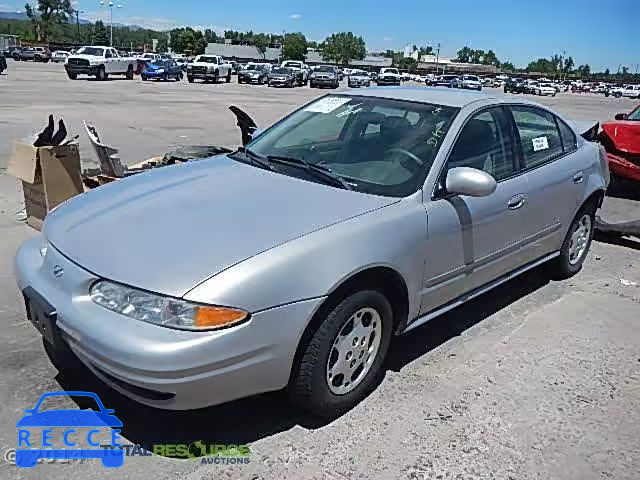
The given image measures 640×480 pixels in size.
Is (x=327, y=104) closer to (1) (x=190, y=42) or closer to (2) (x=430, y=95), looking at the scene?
(2) (x=430, y=95)

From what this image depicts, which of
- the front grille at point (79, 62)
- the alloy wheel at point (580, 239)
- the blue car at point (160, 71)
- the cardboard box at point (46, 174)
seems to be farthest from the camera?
the blue car at point (160, 71)

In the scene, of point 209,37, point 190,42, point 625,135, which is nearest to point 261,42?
point 209,37

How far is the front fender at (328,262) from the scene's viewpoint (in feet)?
8.39

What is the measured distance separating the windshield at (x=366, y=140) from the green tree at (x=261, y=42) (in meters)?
110

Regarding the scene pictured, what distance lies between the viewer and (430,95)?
418cm

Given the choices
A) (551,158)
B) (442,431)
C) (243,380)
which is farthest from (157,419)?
(551,158)

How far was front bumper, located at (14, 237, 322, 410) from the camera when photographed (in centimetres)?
246

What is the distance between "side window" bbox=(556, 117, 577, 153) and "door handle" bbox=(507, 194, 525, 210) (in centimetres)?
105

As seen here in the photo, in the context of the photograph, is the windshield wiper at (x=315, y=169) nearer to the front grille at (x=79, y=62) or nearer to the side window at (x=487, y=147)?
the side window at (x=487, y=147)

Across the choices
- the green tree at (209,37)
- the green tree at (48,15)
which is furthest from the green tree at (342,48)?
the green tree at (48,15)

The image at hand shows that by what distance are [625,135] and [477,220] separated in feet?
20.3

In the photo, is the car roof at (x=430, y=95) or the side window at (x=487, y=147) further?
the car roof at (x=430, y=95)

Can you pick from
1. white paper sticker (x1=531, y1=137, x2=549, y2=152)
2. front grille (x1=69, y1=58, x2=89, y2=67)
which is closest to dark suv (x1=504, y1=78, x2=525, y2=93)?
front grille (x1=69, y1=58, x2=89, y2=67)

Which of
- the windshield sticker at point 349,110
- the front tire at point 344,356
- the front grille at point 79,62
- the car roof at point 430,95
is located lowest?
the front tire at point 344,356
